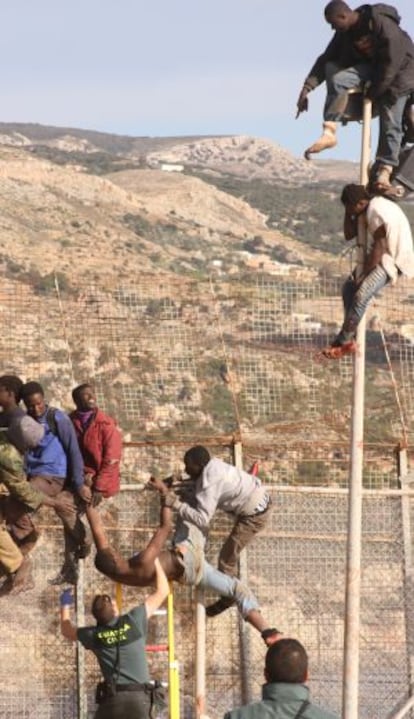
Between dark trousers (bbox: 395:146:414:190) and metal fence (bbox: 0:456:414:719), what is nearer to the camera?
dark trousers (bbox: 395:146:414:190)

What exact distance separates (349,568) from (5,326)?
498cm

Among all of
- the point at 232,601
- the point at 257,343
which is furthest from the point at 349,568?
the point at 257,343

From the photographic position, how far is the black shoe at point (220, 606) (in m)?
12.6

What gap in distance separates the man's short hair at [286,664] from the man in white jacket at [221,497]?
419 centimetres

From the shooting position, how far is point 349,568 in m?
11.6

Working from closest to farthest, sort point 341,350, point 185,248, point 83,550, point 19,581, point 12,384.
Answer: point 341,350
point 12,384
point 19,581
point 83,550
point 185,248

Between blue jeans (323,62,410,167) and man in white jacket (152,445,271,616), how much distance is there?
2365 mm

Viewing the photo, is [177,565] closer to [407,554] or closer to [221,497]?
[221,497]

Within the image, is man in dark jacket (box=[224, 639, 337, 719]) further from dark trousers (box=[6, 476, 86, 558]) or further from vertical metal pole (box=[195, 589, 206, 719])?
dark trousers (box=[6, 476, 86, 558])

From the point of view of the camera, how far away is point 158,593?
37.5 ft

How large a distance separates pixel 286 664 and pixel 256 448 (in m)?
6.58

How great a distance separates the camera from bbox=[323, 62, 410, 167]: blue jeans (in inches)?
462

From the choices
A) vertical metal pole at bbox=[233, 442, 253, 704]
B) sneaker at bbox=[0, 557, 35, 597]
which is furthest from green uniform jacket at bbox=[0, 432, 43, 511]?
vertical metal pole at bbox=[233, 442, 253, 704]

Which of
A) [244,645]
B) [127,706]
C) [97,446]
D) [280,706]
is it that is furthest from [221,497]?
[280,706]
